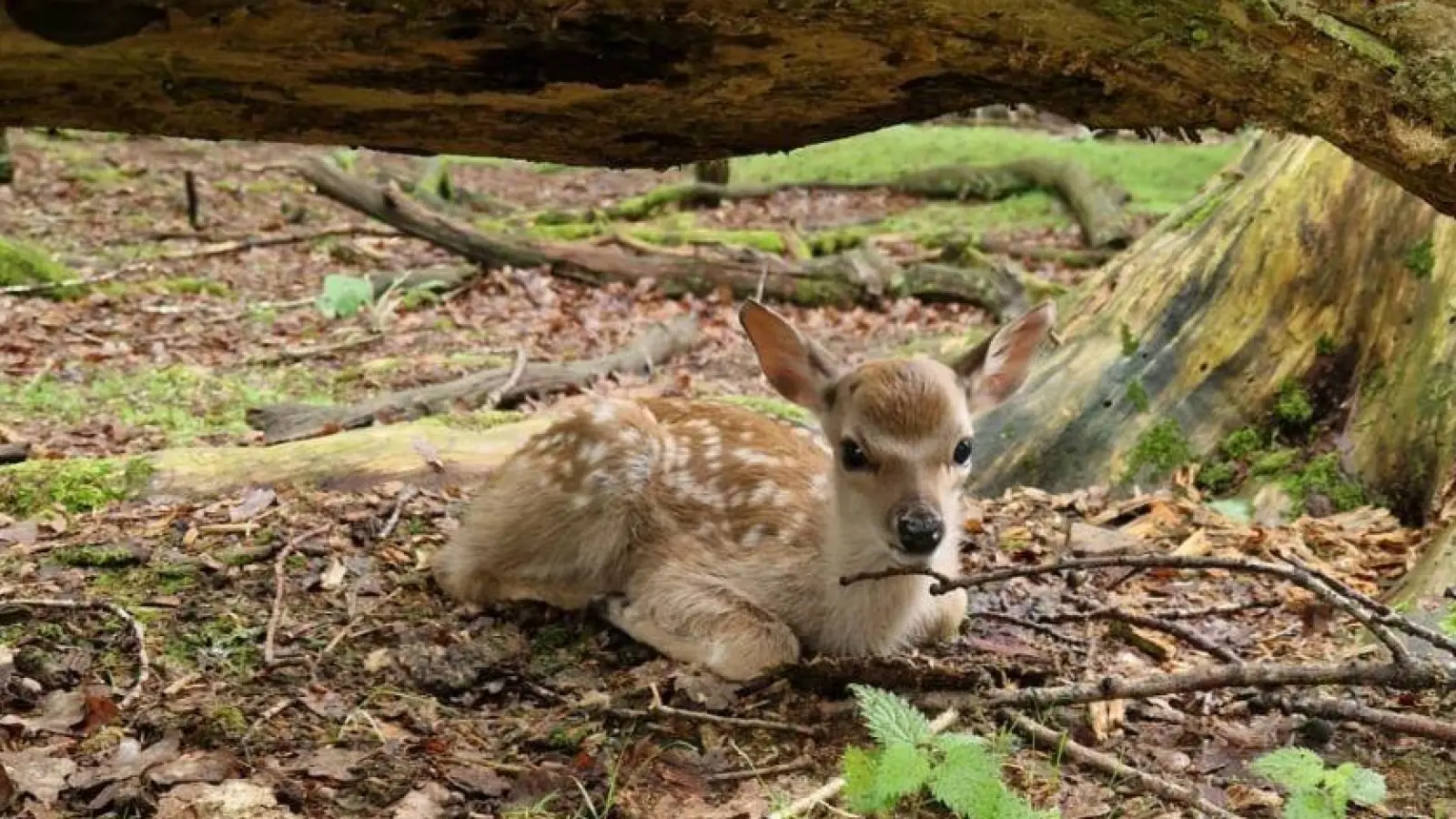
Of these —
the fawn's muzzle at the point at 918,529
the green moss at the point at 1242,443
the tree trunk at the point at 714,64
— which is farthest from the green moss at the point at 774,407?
the tree trunk at the point at 714,64

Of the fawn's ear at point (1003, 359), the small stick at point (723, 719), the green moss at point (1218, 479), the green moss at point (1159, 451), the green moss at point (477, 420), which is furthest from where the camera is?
the green moss at point (477, 420)

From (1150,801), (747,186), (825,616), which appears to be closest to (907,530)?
(825,616)

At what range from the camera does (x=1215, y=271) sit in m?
6.48

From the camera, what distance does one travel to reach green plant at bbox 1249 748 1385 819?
2.85 meters

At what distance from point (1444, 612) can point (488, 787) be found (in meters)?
2.70

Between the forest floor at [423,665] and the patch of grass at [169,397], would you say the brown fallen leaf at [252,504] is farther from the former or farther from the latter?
the patch of grass at [169,397]

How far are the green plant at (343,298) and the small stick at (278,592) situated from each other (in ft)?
18.9

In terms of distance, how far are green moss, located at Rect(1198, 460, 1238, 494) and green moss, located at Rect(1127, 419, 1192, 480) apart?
11 cm

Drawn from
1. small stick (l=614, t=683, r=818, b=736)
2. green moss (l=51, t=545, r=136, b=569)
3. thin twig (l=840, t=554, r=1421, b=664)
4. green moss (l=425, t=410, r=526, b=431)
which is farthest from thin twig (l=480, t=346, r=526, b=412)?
thin twig (l=840, t=554, r=1421, b=664)

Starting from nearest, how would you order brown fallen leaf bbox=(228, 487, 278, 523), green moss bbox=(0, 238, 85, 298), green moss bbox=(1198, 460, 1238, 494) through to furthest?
1. brown fallen leaf bbox=(228, 487, 278, 523)
2. green moss bbox=(1198, 460, 1238, 494)
3. green moss bbox=(0, 238, 85, 298)

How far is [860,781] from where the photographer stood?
293 centimetres

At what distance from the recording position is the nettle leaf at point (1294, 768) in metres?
2.87

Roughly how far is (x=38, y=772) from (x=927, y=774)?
203 centimetres

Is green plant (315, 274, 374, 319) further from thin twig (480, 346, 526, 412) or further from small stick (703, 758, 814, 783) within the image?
small stick (703, 758, 814, 783)
